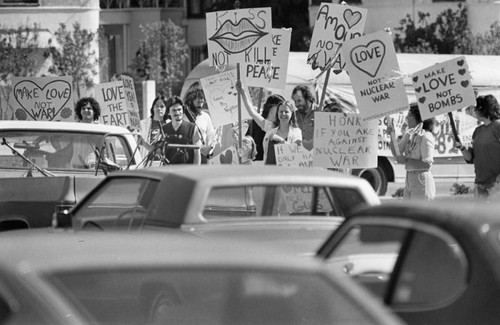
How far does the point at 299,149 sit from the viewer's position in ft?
43.3

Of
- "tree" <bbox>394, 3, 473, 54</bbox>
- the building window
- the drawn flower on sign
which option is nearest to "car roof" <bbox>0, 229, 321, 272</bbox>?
the drawn flower on sign

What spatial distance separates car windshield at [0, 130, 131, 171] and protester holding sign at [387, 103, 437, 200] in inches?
108

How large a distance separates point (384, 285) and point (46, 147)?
267 inches

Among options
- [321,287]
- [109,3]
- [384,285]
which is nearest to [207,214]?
[384,285]

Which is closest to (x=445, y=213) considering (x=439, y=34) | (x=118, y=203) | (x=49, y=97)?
(x=118, y=203)

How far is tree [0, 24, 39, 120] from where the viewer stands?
27.8 metres

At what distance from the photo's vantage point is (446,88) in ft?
45.1

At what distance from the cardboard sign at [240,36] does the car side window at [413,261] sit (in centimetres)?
947

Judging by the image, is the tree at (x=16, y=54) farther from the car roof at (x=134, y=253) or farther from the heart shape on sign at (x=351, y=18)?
the car roof at (x=134, y=253)

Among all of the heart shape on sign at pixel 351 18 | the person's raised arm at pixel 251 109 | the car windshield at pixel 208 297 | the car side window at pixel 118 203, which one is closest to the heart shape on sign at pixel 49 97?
the person's raised arm at pixel 251 109

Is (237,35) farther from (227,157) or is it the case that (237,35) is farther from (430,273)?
(430,273)

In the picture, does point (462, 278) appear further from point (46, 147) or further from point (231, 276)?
point (46, 147)

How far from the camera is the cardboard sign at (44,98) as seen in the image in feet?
55.5

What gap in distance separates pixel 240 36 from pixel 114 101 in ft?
8.44
